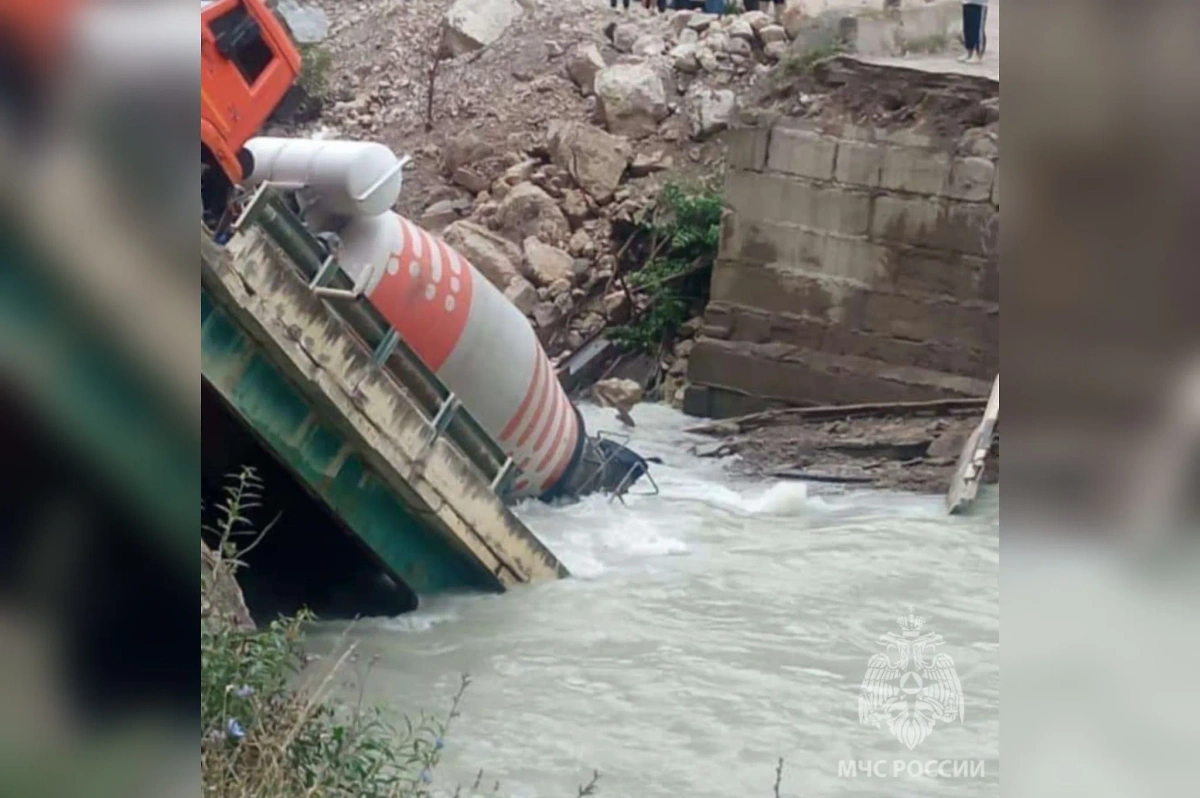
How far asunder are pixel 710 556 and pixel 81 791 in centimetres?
212

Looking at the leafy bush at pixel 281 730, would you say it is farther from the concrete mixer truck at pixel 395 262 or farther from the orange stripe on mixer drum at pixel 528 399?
the orange stripe on mixer drum at pixel 528 399

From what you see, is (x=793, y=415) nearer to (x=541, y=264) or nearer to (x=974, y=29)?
(x=541, y=264)

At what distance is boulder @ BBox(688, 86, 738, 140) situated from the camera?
159 inches

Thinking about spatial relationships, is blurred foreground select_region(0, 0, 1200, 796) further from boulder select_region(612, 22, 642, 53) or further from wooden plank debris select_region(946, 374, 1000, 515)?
boulder select_region(612, 22, 642, 53)

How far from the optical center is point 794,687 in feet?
10.8

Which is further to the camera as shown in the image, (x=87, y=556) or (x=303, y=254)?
(x=303, y=254)

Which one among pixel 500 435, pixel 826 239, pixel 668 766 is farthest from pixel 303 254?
pixel 668 766

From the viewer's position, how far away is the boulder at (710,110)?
4.05 metres

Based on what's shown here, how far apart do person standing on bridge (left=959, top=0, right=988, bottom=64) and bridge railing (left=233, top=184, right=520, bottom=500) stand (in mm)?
1902

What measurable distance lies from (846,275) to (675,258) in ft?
1.50

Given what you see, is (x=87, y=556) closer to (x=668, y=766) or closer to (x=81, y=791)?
(x=81, y=791)

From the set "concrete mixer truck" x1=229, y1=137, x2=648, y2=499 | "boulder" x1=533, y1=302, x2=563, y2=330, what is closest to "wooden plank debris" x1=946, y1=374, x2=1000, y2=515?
"concrete mixer truck" x1=229, y1=137, x2=648, y2=499

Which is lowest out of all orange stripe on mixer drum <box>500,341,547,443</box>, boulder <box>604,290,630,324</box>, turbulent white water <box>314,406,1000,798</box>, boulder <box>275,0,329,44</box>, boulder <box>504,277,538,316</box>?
turbulent white water <box>314,406,1000,798</box>

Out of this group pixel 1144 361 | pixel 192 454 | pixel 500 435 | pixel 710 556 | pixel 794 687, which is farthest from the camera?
pixel 500 435
